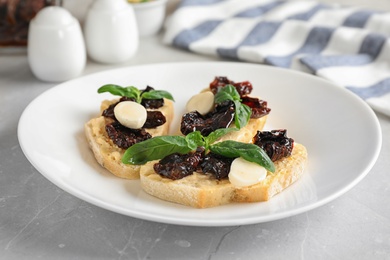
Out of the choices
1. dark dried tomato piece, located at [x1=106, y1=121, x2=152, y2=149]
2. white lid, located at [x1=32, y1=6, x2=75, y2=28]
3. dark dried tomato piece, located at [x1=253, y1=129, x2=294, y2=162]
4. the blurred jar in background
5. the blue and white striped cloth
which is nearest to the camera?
dark dried tomato piece, located at [x1=253, y1=129, x2=294, y2=162]

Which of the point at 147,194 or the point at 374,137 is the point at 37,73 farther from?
the point at 374,137

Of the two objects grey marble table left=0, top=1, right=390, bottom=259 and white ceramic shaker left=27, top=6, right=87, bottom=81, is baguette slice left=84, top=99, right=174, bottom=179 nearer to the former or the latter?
grey marble table left=0, top=1, right=390, bottom=259

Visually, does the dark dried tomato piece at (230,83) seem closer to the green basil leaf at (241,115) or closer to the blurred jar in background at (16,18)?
the green basil leaf at (241,115)

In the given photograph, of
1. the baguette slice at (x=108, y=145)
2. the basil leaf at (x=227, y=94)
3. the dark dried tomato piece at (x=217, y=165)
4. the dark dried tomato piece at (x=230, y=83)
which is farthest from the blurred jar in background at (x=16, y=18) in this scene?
the dark dried tomato piece at (x=217, y=165)

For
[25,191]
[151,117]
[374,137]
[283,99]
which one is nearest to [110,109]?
[151,117]

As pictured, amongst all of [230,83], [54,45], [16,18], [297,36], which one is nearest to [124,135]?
[230,83]

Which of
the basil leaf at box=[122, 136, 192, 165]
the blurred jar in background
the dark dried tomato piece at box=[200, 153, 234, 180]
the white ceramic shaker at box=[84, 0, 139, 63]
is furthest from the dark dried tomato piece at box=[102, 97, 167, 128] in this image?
the blurred jar in background
